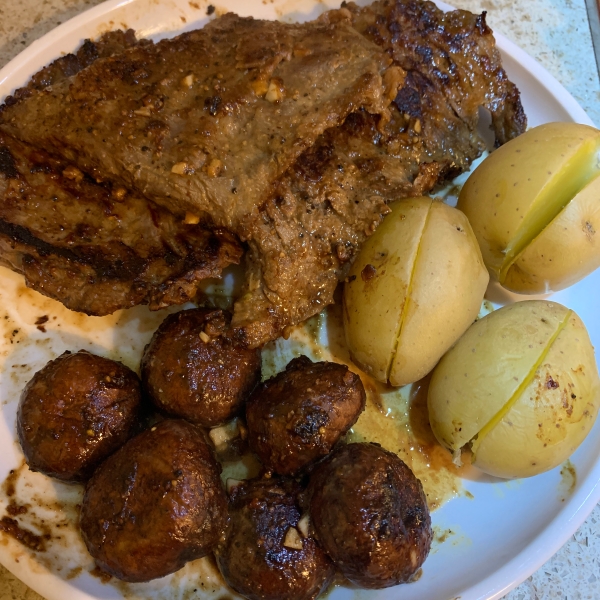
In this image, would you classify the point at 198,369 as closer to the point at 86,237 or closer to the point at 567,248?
the point at 86,237

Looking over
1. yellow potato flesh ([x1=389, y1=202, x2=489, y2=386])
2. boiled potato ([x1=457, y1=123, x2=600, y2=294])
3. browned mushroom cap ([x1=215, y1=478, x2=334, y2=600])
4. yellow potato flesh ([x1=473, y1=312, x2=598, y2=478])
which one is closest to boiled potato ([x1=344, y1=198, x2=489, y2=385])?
yellow potato flesh ([x1=389, y1=202, x2=489, y2=386])

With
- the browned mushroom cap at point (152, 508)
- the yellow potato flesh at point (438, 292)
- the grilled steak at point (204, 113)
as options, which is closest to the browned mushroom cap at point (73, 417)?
the browned mushroom cap at point (152, 508)

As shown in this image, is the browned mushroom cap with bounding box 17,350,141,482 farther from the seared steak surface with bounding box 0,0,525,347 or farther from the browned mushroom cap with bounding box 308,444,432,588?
the browned mushroom cap with bounding box 308,444,432,588

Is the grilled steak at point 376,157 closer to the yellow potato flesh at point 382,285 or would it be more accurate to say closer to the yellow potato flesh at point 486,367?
the yellow potato flesh at point 382,285

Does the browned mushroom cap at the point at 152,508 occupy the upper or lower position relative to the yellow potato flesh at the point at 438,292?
lower

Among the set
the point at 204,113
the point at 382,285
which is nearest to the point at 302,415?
the point at 382,285

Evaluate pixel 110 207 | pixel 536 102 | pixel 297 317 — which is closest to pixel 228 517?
pixel 297 317
